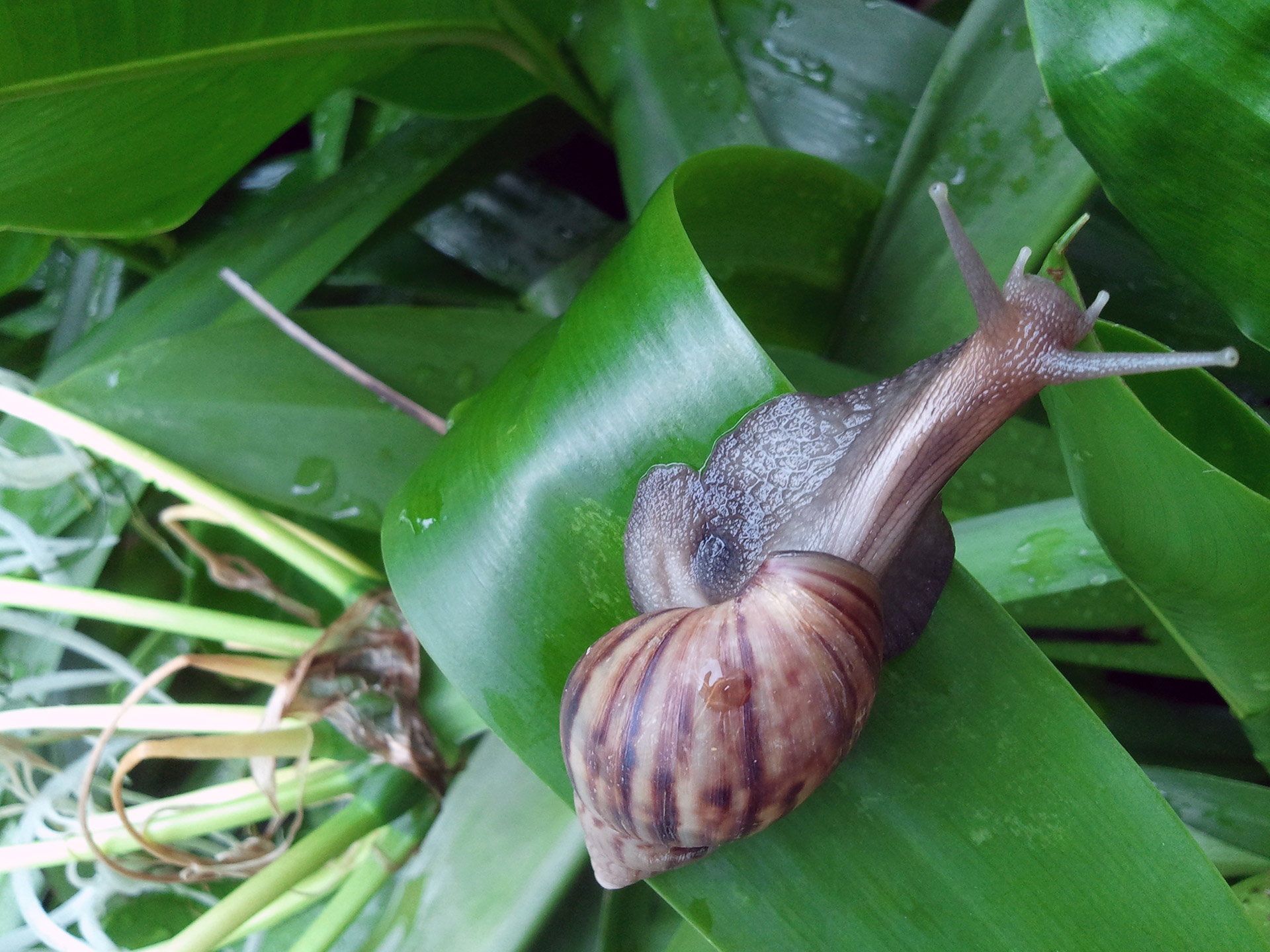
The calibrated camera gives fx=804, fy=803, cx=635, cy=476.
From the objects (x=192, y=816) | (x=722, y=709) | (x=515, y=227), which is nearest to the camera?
(x=722, y=709)

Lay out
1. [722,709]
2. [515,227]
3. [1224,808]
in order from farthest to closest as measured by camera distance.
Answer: [515,227] → [1224,808] → [722,709]

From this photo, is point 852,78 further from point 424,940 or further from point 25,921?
point 25,921

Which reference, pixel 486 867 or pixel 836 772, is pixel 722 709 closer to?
pixel 836 772

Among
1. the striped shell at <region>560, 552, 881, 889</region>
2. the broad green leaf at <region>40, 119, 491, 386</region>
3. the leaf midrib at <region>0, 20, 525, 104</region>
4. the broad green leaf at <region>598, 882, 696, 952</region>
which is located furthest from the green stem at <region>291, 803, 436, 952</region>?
the leaf midrib at <region>0, 20, 525, 104</region>

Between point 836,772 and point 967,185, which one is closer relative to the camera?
point 836,772

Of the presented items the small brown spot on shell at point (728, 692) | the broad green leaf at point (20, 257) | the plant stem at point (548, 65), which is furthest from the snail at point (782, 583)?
the broad green leaf at point (20, 257)

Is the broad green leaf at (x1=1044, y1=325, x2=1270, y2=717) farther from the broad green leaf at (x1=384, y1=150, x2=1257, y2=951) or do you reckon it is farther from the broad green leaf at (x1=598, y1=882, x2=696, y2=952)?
the broad green leaf at (x1=598, y1=882, x2=696, y2=952)

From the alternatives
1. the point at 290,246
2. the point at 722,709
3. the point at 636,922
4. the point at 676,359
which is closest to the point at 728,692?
the point at 722,709

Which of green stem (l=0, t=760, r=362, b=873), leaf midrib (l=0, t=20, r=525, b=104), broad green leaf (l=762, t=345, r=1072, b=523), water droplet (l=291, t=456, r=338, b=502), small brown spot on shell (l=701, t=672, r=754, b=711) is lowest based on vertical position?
green stem (l=0, t=760, r=362, b=873)

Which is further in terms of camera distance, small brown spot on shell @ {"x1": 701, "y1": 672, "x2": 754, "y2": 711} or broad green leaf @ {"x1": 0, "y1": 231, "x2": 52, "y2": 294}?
broad green leaf @ {"x1": 0, "y1": 231, "x2": 52, "y2": 294}
